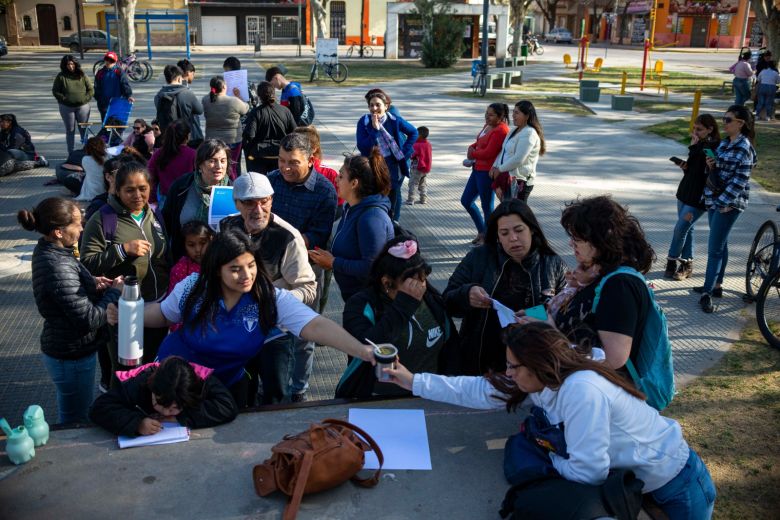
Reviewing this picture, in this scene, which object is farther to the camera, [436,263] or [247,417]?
[436,263]

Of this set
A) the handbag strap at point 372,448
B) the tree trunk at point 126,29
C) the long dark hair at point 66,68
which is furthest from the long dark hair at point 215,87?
the tree trunk at point 126,29

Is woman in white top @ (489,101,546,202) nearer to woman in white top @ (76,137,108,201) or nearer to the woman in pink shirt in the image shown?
the woman in pink shirt

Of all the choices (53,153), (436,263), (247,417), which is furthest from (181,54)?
(247,417)

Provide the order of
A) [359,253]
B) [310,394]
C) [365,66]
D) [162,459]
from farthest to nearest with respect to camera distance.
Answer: [365,66] < [310,394] < [359,253] < [162,459]

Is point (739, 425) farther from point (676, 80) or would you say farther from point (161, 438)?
point (676, 80)

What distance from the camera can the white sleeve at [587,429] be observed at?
2.42 metres

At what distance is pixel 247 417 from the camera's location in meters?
3.17

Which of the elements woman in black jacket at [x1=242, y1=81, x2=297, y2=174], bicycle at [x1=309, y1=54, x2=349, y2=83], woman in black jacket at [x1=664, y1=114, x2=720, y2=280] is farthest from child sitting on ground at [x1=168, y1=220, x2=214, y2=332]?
bicycle at [x1=309, y1=54, x2=349, y2=83]

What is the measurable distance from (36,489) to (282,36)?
5596 cm

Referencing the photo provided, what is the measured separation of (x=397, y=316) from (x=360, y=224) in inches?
47.6

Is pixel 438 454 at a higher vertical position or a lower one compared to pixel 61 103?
lower

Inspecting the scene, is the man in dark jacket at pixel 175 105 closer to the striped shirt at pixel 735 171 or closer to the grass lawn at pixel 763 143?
the striped shirt at pixel 735 171

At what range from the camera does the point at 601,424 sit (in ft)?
7.98

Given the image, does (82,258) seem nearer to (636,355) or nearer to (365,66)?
(636,355)
